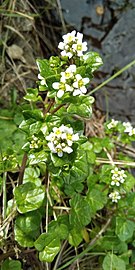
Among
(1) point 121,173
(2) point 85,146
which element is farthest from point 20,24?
(1) point 121,173

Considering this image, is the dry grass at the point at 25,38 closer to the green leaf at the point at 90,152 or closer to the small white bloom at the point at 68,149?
the green leaf at the point at 90,152

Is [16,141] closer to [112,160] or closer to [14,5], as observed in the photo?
[112,160]

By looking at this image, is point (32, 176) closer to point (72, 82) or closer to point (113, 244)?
point (113, 244)

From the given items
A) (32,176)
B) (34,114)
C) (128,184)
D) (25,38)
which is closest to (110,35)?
(25,38)

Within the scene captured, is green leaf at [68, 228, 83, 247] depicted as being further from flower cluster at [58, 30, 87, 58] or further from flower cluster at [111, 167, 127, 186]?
flower cluster at [58, 30, 87, 58]

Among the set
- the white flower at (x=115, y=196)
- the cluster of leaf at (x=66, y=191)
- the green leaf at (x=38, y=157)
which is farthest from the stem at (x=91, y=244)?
the green leaf at (x=38, y=157)

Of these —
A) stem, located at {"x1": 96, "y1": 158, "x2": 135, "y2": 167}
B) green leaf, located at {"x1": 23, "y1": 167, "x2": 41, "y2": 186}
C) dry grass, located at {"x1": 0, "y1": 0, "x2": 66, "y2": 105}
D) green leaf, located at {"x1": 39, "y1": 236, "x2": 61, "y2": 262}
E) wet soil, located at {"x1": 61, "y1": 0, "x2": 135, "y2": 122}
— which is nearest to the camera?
green leaf, located at {"x1": 39, "y1": 236, "x2": 61, "y2": 262}

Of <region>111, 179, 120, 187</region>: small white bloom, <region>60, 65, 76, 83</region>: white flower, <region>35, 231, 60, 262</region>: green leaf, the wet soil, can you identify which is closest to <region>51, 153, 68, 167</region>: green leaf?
<region>60, 65, 76, 83</region>: white flower
